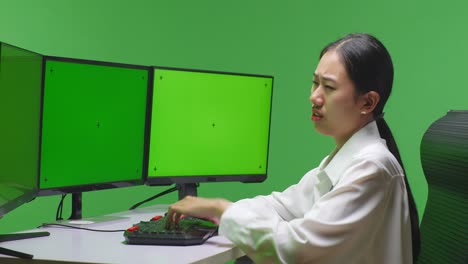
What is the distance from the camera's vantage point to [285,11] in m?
2.77

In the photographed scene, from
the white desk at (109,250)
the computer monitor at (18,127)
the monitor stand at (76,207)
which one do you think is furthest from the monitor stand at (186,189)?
the computer monitor at (18,127)

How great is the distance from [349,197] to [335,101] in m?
0.26

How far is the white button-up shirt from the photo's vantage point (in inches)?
55.6

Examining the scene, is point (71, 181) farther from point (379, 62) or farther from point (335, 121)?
point (379, 62)

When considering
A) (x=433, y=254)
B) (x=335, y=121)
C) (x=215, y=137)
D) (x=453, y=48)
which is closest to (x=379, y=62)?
(x=335, y=121)

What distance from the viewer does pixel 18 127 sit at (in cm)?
165

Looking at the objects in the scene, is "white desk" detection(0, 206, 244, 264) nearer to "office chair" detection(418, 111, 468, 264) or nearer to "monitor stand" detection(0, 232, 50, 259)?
"monitor stand" detection(0, 232, 50, 259)

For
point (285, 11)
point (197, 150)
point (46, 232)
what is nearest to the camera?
point (46, 232)

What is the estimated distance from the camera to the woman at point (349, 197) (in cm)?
142

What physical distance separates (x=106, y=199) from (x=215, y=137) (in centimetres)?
84

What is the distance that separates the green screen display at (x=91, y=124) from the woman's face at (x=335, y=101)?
751 millimetres

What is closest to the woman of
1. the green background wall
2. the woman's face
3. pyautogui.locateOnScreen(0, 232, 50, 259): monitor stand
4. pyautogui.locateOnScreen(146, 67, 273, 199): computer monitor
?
the woman's face

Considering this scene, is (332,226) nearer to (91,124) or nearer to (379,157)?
(379,157)

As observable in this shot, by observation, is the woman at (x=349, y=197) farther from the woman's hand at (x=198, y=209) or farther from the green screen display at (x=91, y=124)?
the green screen display at (x=91, y=124)
